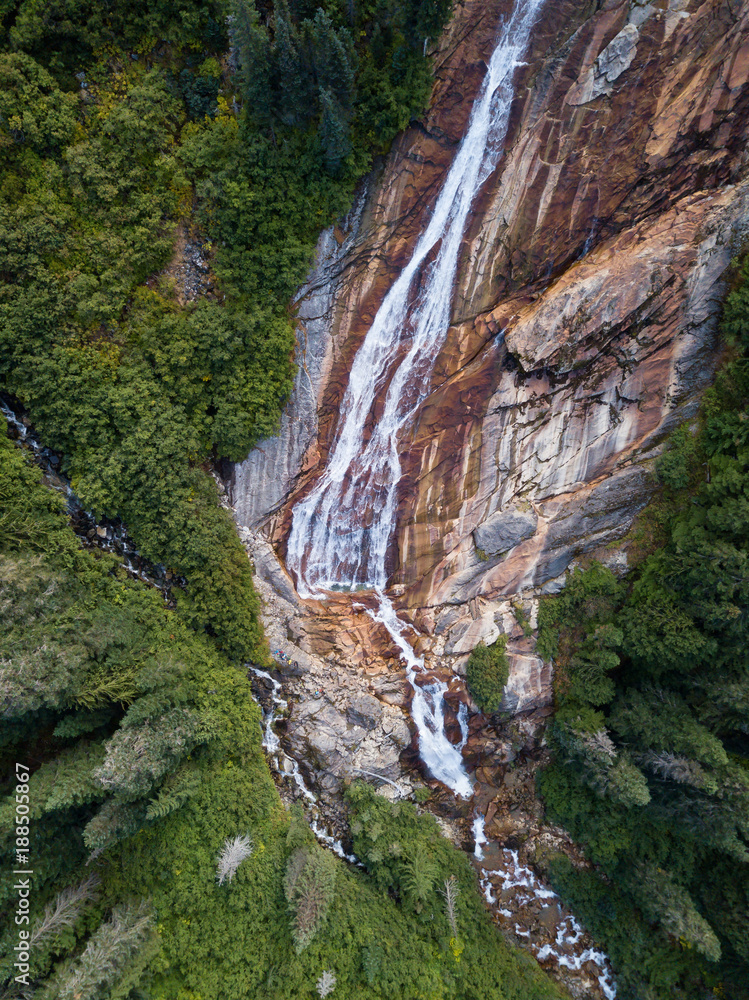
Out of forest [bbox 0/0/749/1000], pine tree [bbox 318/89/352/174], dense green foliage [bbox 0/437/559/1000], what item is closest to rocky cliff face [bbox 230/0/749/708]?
forest [bbox 0/0/749/1000]

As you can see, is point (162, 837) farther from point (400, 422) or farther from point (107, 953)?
point (400, 422)

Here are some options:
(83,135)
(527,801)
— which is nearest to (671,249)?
(83,135)

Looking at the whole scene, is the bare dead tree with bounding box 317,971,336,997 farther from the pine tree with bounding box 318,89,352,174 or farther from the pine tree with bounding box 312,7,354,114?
the pine tree with bounding box 312,7,354,114

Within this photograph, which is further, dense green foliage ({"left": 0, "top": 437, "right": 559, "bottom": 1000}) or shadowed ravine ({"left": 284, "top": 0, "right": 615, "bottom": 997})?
shadowed ravine ({"left": 284, "top": 0, "right": 615, "bottom": 997})

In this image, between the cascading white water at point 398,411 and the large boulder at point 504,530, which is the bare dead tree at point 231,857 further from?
the large boulder at point 504,530

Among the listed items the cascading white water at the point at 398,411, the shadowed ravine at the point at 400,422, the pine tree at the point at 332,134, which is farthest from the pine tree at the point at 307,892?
the pine tree at the point at 332,134

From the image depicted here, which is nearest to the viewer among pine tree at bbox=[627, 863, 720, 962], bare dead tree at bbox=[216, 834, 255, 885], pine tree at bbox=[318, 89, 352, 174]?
pine tree at bbox=[318, 89, 352, 174]

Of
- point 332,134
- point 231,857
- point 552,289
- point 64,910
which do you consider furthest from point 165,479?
point 552,289

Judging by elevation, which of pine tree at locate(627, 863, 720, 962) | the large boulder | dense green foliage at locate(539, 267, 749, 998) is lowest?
pine tree at locate(627, 863, 720, 962)
